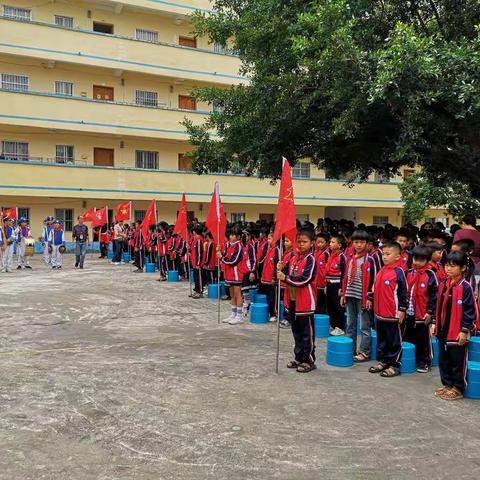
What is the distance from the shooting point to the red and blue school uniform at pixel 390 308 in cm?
636

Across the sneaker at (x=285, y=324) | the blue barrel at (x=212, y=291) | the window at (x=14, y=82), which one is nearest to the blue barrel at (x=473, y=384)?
the sneaker at (x=285, y=324)

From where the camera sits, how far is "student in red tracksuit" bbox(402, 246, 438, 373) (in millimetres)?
6598

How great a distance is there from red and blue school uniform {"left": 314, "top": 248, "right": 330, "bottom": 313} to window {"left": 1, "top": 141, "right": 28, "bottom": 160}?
2063 centimetres

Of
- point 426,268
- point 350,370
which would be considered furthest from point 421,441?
point 426,268

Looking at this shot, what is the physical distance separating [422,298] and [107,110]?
2304 cm

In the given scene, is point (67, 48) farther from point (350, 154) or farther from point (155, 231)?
point (350, 154)

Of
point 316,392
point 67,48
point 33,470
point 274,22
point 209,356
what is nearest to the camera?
point 33,470

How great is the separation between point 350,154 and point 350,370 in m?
8.39

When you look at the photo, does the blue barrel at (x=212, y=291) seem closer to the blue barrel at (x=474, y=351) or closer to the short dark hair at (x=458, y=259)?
the blue barrel at (x=474, y=351)

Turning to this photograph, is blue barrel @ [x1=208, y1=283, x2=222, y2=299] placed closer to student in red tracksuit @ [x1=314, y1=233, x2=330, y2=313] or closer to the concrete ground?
student in red tracksuit @ [x1=314, y1=233, x2=330, y2=313]

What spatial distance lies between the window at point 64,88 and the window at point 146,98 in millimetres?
3515

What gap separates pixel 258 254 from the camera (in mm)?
10812

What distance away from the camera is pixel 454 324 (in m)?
5.55

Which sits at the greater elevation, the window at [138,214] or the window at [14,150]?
the window at [14,150]
